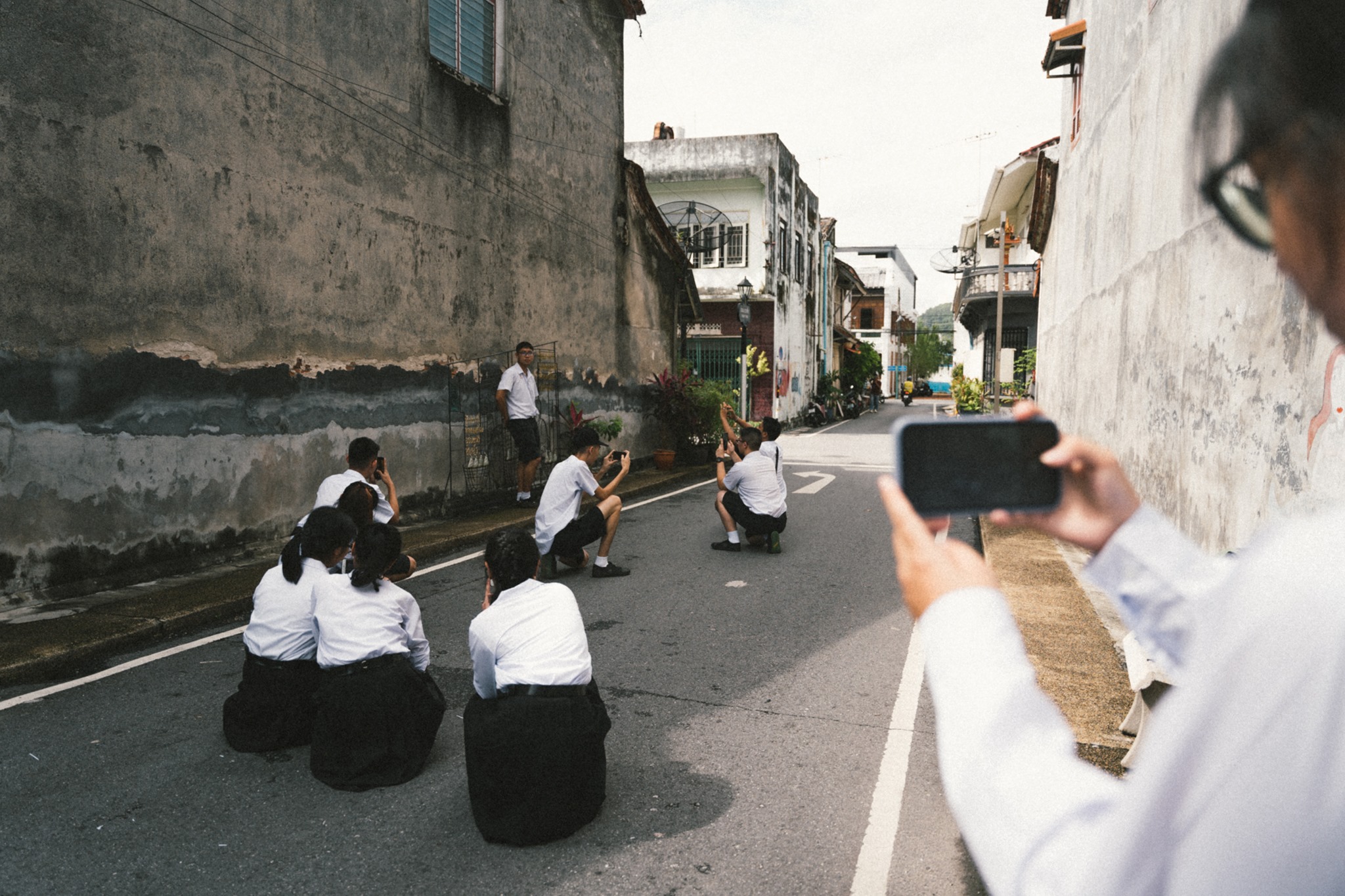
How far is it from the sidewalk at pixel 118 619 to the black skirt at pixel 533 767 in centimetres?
305

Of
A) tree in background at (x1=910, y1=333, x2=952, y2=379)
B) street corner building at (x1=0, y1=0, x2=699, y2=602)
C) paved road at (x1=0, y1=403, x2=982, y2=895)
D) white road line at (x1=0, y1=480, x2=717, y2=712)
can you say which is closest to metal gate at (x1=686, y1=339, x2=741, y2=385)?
street corner building at (x1=0, y1=0, x2=699, y2=602)

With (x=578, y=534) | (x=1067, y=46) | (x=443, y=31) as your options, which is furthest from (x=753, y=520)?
(x=1067, y=46)

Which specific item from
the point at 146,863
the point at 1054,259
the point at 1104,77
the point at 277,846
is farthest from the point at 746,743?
the point at 1054,259

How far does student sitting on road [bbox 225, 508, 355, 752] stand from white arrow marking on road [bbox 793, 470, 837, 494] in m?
9.73

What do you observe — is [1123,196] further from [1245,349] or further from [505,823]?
[505,823]

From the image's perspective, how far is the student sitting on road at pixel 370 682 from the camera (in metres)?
3.79

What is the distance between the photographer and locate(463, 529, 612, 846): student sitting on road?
3.34 meters

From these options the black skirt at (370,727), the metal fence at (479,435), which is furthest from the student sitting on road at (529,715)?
the metal fence at (479,435)

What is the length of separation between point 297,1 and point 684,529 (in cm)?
649

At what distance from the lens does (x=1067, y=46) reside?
12594 millimetres

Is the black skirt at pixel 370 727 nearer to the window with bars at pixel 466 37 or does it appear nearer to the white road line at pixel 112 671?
the white road line at pixel 112 671

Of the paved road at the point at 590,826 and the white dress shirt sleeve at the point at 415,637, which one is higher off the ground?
the white dress shirt sleeve at the point at 415,637

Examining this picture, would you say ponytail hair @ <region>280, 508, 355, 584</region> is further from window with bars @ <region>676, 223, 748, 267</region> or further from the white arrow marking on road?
window with bars @ <region>676, 223, 748, 267</region>

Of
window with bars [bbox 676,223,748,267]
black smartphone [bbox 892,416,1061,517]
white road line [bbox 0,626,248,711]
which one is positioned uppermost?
window with bars [bbox 676,223,748,267]
